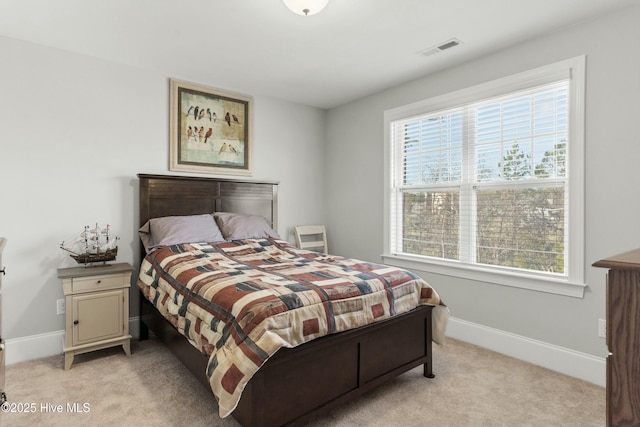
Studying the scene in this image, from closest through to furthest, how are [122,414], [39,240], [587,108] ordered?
1. [122,414]
2. [587,108]
3. [39,240]

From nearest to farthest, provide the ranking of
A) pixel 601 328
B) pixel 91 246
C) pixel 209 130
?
pixel 601 328 < pixel 91 246 < pixel 209 130

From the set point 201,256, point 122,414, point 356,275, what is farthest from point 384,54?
point 122,414

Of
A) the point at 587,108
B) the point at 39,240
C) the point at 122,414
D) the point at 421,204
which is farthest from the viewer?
the point at 421,204

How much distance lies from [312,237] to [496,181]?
2.30 metres

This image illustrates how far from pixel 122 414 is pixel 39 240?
1.69 metres

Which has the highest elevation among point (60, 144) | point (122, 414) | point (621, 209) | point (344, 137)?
point (344, 137)

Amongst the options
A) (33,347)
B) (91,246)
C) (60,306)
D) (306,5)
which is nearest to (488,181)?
(306,5)

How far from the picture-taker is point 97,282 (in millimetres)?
2695

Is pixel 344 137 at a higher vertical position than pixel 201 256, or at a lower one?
higher

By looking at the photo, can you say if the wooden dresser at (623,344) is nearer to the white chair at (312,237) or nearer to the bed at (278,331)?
the bed at (278,331)

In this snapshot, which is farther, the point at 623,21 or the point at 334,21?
the point at 334,21

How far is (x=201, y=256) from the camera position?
2.75 metres

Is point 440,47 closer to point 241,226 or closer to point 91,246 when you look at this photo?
point 241,226

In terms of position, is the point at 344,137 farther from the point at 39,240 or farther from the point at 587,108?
the point at 39,240
